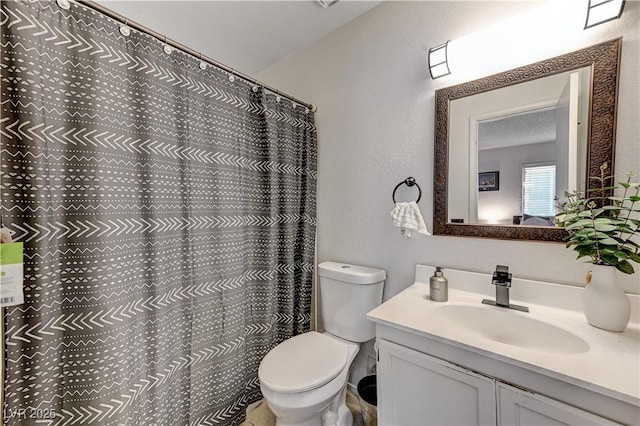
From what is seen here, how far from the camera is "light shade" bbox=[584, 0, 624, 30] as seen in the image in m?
0.89

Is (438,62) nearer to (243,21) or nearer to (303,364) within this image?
(243,21)

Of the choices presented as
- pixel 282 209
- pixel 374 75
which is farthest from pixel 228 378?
pixel 374 75

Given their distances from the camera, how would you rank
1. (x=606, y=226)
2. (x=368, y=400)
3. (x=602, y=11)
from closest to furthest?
(x=606, y=226)
(x=602, y=11)
(x=368, y=400)

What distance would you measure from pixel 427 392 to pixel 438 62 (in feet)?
4.66

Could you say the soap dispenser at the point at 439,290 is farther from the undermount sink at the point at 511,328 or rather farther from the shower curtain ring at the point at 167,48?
the shower curtain ring at the point at 167,48

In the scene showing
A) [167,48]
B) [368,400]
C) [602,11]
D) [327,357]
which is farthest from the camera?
[368,400]

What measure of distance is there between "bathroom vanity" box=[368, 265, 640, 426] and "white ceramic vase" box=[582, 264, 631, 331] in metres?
0.04

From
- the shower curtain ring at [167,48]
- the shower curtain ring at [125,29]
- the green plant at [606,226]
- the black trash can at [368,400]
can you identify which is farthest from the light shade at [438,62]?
the black trash can at [368,400]

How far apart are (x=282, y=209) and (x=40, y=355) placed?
1.15 meters

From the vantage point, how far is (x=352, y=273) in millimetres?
1433

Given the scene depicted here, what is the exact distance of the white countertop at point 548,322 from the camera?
64 centimetres

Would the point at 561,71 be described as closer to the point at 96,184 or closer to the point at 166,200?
the point at 166,200

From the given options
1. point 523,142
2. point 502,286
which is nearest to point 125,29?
point 523,142

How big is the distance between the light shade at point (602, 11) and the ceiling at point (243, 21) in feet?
3.31
